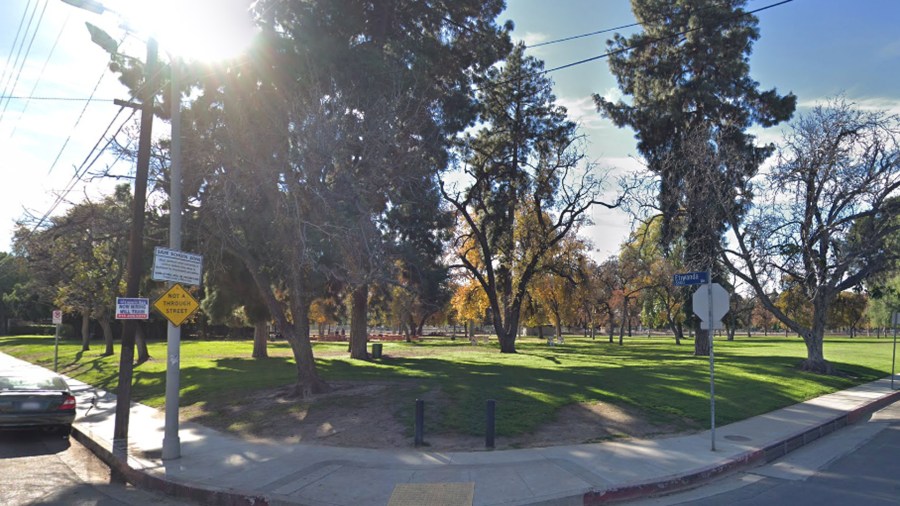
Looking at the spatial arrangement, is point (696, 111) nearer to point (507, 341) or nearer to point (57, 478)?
point (507, 341)

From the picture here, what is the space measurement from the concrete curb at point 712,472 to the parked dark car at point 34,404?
10613 millimetres

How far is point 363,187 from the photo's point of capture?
14.2 m

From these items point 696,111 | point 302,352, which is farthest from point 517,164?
point 302,352

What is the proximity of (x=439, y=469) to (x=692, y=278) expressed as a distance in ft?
18.2

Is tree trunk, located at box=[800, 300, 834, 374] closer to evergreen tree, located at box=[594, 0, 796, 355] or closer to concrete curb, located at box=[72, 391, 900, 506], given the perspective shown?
evergreen tree, located at box=[594, 0, 796, 355]

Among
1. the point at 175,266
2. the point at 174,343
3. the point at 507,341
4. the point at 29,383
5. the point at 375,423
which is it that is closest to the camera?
the point at 174,343

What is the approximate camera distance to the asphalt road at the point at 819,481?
7191 millimetres

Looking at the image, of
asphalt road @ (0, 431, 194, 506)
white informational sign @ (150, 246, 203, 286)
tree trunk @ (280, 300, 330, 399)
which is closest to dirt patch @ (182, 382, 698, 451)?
tree trunk @ (280, 300, 330, 399)

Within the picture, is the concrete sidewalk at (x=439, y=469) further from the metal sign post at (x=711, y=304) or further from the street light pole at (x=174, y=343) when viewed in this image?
the metal sign post at (x=711, y=304)

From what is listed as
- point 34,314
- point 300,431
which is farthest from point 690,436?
point 34,314

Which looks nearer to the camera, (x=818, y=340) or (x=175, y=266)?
(x=175, y=266)

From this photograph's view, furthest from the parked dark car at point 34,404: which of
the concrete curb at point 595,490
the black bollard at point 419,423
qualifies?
the black bollard at point 419,423

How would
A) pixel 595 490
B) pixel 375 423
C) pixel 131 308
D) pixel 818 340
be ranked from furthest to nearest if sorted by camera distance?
pixel 818 340 → pixel 375 423 → pixel 131 308 → pixel 595 490

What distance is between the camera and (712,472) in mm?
8336
